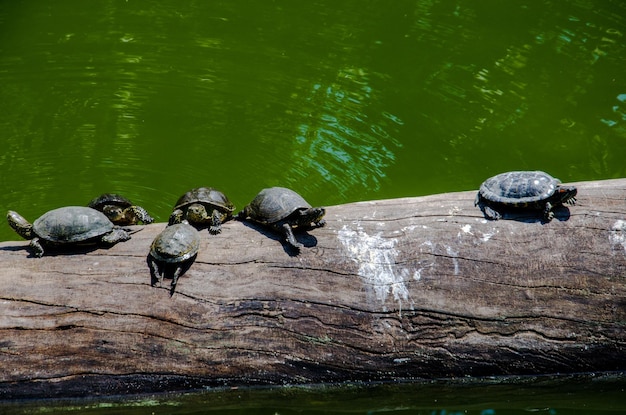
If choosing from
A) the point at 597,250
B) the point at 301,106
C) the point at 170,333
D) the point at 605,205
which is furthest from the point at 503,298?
the point at 301,106

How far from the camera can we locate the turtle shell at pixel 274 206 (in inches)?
160

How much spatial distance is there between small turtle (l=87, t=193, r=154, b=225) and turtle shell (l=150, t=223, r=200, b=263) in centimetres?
85

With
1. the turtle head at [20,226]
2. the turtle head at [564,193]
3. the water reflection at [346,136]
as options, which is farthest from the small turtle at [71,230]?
the turtle head at [564,193]

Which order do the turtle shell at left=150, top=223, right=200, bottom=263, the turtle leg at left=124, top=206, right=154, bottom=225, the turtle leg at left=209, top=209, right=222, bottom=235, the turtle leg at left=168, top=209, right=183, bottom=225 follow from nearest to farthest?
the turtle shell at left=150, top=223, right=200, bottom=263 < the turtle leg at left=209, top=209, right=222, bottom=235 < the turtle leg at left=168, top=209, right=183, bottom=225 < the turtle leg at left=124, top=206, right=154, bottom=225

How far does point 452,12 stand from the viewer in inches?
388

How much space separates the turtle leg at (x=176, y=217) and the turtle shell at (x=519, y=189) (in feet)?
6.63

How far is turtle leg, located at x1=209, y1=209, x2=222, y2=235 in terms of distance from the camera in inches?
165

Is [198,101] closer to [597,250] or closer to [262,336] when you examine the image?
[262,336]

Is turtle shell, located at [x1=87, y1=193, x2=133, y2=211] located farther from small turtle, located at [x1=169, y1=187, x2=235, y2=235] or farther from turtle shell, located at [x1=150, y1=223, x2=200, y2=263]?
turtle shell, located at [x1=150, y1=223, x2=200, y2=263]

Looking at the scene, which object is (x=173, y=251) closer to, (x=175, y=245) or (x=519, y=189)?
(x=175, y=245)

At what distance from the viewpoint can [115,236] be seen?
13.3 feet

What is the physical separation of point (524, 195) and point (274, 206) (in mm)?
1606

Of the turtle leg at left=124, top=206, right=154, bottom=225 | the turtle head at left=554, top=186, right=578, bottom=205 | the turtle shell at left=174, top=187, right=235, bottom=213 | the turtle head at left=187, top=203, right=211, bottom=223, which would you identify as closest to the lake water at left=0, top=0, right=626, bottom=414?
the turtle leg at left=124, top=206, right=154, bottom=225

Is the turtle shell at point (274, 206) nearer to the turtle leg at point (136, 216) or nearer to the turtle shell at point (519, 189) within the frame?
the turtle leg at point (136, 216)
